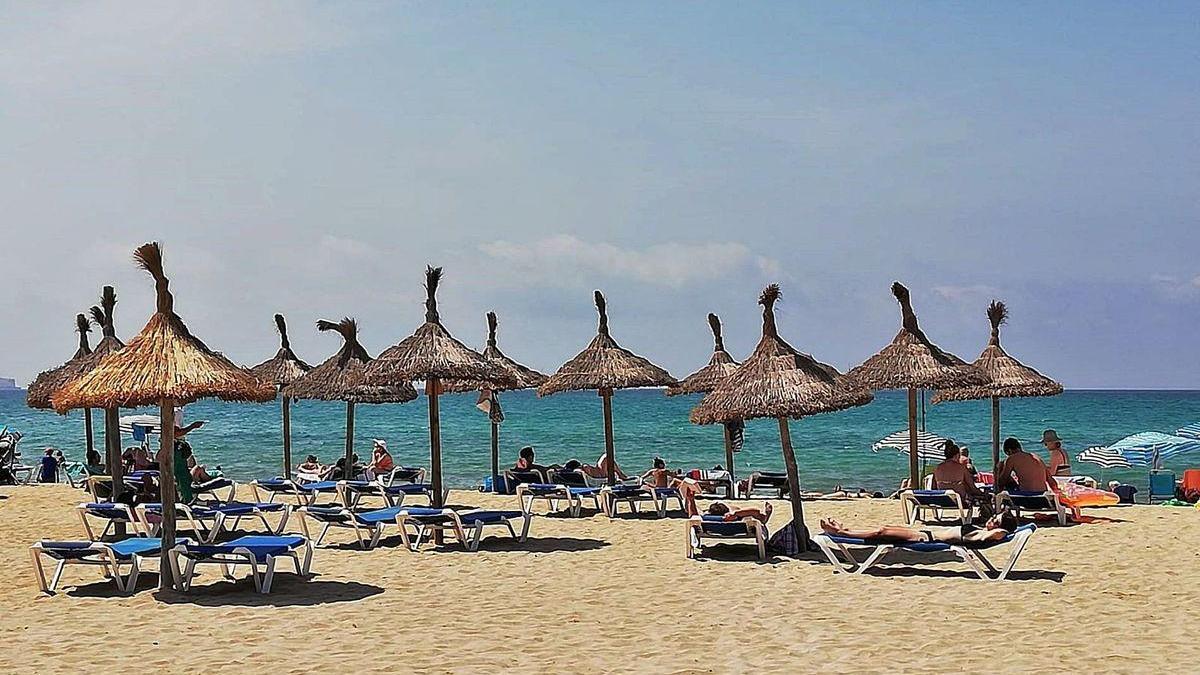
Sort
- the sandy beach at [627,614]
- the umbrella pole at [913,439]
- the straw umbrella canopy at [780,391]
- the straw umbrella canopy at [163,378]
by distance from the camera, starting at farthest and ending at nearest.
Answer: the umbrella pole at [913,439] → the straw umbrella canopy at [780,391] → the straw umbrella canopy at [163,378] → the sandy beach at [627,614]

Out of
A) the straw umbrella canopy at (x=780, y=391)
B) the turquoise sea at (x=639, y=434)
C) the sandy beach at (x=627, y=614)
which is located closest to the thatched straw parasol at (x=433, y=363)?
the sandy beach at (x=627, y=614)

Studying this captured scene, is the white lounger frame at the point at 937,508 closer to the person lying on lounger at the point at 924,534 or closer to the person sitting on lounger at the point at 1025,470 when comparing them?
the person sitting on lounger at the point at 1025,470

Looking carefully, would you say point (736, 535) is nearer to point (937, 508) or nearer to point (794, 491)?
point (794, 491)

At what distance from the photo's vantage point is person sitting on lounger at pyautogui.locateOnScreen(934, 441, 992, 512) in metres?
12.9

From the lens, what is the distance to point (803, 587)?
952 centimetres

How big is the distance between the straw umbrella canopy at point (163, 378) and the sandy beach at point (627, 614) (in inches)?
38.3

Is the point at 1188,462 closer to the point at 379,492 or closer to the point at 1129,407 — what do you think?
the point at 379,492

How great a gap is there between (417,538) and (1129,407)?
7819cm

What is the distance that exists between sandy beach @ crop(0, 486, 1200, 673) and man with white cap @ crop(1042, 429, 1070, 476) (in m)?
3.86

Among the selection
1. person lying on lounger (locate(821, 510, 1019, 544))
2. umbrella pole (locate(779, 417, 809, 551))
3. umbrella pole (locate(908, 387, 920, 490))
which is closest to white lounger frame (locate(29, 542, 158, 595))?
umbrella pole (locate(779, 417, 809, 551))

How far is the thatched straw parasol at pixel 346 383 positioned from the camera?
15.9 metres

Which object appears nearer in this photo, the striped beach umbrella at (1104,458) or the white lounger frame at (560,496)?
the white lounger frame at (560,496)

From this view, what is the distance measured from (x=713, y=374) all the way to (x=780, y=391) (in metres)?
6.25

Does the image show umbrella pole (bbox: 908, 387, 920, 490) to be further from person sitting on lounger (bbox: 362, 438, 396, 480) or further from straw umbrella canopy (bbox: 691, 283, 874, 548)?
person sitting on lounger (bbox: 362, 438, 396, 480)
